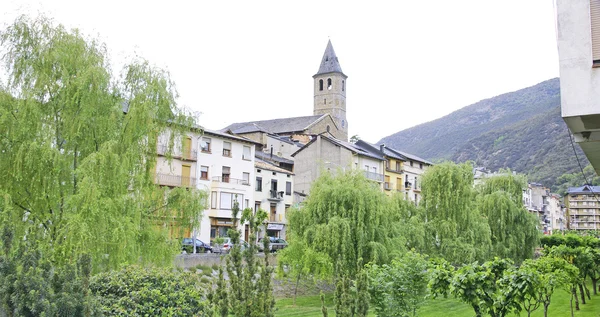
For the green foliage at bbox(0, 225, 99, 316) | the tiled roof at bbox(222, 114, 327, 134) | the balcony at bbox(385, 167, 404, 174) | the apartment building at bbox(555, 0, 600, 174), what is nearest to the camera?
the green foliage at bbox(0, 225, 99, 316)

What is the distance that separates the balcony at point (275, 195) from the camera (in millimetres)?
48781

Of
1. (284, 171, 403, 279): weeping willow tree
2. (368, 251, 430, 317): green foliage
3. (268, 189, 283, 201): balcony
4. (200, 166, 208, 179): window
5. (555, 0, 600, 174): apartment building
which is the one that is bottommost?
(368, 251, 430, 317): green foliage

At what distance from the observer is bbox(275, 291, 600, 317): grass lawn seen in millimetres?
19031

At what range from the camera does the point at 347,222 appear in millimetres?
25078

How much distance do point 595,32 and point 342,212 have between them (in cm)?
1867

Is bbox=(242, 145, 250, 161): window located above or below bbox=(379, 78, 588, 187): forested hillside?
below

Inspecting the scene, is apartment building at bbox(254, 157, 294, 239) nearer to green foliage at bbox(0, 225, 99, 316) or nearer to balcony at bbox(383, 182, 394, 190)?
balcony at bbox(383, 182, 394, 190)

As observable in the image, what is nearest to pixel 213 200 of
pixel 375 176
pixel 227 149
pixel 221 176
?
pixel 221 176

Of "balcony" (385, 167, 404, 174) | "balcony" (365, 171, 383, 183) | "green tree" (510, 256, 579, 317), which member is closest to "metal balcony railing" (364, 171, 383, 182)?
"balcony" (365, 171, 383, 183)

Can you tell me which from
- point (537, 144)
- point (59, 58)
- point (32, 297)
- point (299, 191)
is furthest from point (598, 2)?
point (537, 144)

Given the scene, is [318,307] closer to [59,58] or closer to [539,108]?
[59,58]

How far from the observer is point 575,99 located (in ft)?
25.3

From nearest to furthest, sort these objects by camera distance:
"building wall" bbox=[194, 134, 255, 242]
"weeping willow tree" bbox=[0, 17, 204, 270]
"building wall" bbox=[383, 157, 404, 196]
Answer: "weeping willow tree" bbox=[0, 17, 204, 270]
"building wall" bbox=[194, 134, 255, 242]
"building wall" bbox=[383, 157, 404, 196]

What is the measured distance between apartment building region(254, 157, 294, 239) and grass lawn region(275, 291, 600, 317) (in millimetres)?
20051
